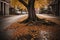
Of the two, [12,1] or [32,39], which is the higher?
[12,1]

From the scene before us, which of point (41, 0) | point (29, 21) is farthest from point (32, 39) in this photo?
point (41, 0)

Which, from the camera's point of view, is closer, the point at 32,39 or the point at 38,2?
the point at 32,39

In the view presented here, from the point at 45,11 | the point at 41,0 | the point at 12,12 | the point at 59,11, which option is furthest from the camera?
the point at 45,11

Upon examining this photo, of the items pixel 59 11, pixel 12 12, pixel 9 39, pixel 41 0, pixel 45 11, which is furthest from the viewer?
pixel 45 11

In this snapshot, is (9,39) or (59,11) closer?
(9,39)

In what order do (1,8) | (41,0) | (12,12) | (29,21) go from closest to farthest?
(29,21), (41,0), (1,8), (12,12)

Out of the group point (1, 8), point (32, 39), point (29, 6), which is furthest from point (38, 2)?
point (1, 8)

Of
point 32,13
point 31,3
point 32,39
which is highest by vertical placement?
point 31,3

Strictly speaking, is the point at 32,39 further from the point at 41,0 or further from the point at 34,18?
the point at 41,0

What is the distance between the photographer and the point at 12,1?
858 inches

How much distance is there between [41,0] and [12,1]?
404cm

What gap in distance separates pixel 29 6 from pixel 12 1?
10.8ft

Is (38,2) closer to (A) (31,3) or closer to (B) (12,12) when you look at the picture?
(A) (31,3)

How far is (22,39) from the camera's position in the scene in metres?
9.73
